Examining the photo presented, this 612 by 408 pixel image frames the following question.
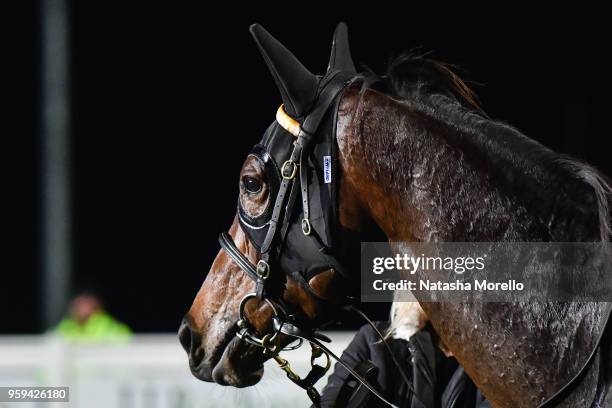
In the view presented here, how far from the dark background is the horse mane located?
17.1 feet

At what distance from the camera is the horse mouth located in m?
2.22

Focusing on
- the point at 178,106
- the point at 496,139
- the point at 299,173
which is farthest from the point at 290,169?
the point at 178,106

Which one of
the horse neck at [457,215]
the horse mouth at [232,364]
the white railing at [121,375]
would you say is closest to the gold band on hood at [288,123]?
the horse neck at [457,215]

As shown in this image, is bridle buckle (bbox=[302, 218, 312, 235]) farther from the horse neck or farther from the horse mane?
the horse mane

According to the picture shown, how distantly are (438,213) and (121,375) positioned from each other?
283cm

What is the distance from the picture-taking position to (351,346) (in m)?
3.05

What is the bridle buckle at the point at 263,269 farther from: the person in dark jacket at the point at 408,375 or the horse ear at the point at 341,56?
the person in dark jacket at the point at 408,375

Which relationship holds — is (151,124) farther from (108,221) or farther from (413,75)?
(413,75)

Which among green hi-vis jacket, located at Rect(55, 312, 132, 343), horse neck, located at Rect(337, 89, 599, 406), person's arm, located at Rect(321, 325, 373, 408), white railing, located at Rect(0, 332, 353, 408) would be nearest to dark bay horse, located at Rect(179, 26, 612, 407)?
horse neck, located at Rect(337, 89, 599, 406)

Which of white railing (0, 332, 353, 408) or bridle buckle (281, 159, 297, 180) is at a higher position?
bridle buckle (281, 159, 297, 180)

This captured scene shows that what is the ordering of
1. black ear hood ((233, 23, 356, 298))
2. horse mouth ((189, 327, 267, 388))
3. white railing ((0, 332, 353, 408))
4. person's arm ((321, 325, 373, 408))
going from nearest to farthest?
black ear hood ((233, 23, 356, 298)) → horse mouth ((189, 327, 267, 388)) → person's arm ((321, 325, 373, 408)) → white railing ((0, 332, 353, 408))

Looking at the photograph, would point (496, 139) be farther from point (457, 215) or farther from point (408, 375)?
point (408, 375)

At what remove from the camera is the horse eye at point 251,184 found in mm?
2109

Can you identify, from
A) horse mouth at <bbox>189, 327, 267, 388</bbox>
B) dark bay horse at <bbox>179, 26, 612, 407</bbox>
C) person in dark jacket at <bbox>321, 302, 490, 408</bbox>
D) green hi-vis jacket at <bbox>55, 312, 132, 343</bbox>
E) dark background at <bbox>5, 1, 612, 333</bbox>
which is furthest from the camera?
dark background at <bbox>5, 1, 612, 333</bbox>
